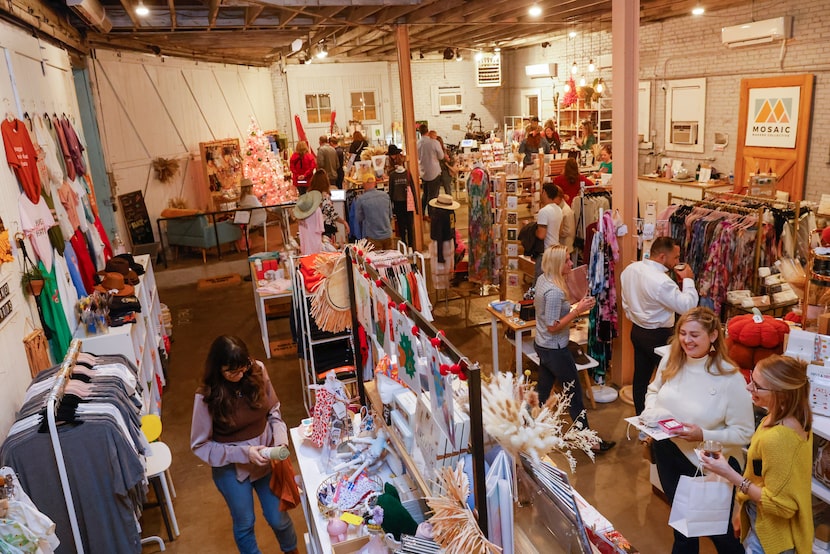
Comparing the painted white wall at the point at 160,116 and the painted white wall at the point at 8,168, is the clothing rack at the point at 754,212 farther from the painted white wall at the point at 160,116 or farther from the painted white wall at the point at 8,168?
the painted white wall at the point at 160,116

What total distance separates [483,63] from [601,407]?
1329 cm

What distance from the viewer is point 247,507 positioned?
3449mm

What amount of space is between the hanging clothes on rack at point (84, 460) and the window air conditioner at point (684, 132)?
32.9ft

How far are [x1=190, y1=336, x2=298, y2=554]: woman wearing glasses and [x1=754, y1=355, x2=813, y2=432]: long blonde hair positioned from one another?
2.39m

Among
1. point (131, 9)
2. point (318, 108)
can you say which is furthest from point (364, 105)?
point (131, 9)

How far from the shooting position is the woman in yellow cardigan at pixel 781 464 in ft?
8.45

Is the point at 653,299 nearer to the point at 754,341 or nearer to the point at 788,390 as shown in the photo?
the point at 754,341

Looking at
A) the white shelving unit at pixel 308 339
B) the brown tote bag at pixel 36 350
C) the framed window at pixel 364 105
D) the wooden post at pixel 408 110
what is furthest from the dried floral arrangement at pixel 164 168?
the framed window at pixel 364 105

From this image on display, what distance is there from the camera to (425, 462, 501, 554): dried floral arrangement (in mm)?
1967

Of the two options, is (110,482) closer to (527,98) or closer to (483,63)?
(483,63)

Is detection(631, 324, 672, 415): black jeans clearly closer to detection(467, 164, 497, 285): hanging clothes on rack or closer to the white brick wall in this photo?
detection(467, 164, 497, 285): hanging clothes on rack

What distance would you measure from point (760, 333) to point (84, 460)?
385 cm

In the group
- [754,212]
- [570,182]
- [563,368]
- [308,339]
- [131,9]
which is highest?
[131,9]

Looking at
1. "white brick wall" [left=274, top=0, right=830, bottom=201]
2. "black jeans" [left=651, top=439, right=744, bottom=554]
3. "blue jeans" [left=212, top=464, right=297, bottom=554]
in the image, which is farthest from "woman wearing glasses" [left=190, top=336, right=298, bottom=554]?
"white brick wall" [left=274, top=0, right=830, bottom=201]
